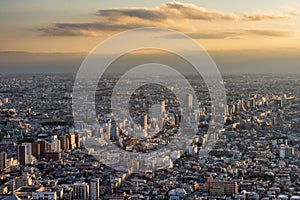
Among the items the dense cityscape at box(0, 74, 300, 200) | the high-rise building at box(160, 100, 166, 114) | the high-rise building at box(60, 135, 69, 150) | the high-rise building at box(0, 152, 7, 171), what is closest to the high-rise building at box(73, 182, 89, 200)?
the dense cityscape at box(0, 74, 300, 200)

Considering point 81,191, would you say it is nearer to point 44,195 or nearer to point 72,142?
point 44,195

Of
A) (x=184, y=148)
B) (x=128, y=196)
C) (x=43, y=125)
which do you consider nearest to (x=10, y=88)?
(x=43, y=125)

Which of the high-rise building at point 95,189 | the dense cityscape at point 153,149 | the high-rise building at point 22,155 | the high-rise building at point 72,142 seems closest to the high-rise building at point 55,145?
the dense cityscape at point 153,149

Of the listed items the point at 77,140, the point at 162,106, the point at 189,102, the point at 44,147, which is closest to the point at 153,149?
the point at 44,147

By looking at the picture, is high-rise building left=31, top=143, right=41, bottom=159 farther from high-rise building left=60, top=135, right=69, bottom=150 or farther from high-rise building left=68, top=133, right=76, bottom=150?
high-rise building left=68, top=133, right=76, bottom=150

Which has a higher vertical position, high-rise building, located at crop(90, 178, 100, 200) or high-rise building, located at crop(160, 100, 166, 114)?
high-rise building, located at crop(160, 100, 166, 114)

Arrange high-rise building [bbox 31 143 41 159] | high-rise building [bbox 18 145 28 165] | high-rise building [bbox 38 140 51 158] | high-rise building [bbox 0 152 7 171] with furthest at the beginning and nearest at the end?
high-rise building [bbox 38 140 51 158] < high-rise building [bbox 31 143 41 159] < high-rise building [bbox 18 145 28 165] < high-rise building [bbox 0 152 7 171]
